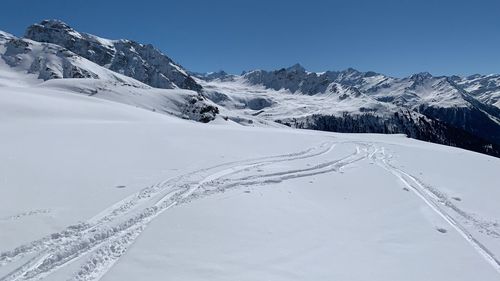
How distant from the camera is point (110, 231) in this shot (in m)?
10.5

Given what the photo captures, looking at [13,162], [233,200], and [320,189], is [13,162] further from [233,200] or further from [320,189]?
[320,189]

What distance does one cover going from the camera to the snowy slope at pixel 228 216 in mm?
9039

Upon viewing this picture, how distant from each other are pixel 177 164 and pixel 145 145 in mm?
5330

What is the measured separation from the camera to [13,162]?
16734mm

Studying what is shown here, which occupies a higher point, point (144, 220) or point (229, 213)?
point (229, 213)

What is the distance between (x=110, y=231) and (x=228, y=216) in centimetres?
360

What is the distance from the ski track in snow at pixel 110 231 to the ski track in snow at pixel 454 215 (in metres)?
6.26

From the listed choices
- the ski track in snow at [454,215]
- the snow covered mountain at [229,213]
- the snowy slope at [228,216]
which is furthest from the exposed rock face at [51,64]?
the ski track in snow at [454,215]

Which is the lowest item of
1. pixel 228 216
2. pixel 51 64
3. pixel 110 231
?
pixel 110 231

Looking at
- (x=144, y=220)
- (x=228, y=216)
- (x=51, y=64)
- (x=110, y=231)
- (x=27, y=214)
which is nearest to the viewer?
(x=110, y=231)

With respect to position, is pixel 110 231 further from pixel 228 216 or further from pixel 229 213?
pixel 229 213

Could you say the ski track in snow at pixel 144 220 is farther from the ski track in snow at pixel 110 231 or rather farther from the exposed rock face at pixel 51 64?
the exposed rock face at pixel 51 64

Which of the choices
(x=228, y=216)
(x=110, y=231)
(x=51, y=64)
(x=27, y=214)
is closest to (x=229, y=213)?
(x=228, y=216)

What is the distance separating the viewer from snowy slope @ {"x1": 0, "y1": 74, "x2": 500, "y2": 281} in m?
9.04
